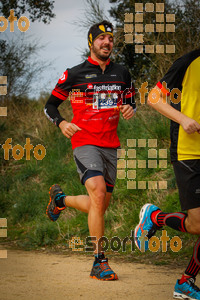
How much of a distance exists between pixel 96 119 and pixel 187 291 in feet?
6.41

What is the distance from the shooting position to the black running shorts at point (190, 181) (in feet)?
13.1

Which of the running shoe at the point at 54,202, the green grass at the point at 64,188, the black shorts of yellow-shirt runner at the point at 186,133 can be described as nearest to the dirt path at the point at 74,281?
the running shoe at the point at 54,202

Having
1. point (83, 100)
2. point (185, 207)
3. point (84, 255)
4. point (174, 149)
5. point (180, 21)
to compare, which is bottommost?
point (84, 255)

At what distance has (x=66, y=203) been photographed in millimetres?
6102

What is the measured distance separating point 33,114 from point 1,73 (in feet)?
4.40

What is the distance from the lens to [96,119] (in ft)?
17.0

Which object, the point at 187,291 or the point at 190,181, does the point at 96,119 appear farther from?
the point at 187,291

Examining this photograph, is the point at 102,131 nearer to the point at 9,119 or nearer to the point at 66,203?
the point at 66,203

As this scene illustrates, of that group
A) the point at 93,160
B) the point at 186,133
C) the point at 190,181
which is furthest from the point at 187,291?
the point at 93,160

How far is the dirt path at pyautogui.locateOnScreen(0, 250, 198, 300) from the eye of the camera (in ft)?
14.3

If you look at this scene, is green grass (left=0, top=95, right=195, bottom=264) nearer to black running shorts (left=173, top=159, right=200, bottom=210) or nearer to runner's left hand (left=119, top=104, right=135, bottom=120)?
runner's left hand (left=119, top=104, right=135, bottom=120)

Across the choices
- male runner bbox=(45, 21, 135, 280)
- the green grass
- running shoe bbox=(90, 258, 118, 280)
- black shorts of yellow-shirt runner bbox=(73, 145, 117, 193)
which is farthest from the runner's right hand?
the green grass

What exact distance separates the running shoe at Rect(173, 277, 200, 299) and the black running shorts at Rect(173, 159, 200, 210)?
0.69 metres

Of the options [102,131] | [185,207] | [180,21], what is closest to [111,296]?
[185,207]
